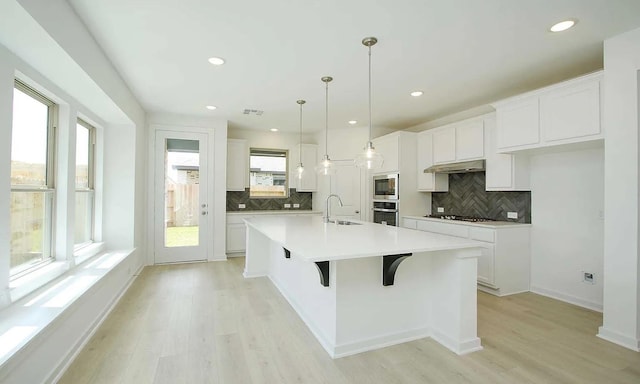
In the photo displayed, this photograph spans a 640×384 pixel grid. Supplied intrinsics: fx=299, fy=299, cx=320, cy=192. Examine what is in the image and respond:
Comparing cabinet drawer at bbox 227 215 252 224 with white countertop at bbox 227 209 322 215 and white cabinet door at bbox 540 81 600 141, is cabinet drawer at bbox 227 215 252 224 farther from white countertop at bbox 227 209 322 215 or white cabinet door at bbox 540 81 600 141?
white cabinet door at bbox 540 81 600 141

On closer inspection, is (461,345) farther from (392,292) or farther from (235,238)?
(235,238)

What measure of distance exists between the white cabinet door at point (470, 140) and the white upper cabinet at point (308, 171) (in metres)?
2.88

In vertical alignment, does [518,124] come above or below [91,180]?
above

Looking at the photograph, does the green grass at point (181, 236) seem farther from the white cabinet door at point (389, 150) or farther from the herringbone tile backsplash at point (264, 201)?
the white cabinet door at point (389, 150)

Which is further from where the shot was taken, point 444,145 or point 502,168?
point 444,145

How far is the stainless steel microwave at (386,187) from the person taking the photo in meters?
4.92

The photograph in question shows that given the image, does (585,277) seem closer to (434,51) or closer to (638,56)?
(638,56)

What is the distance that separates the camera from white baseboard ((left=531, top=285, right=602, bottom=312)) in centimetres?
312

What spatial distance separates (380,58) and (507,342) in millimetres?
2684

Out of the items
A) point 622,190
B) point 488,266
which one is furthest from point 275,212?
point 622,190

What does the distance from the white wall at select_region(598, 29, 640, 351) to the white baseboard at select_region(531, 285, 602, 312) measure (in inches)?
31.9

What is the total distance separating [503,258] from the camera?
140 inches

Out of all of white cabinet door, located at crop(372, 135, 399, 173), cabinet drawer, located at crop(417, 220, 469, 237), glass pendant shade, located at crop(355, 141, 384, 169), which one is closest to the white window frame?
glass pendant shade, located at crop(355, 141, 384, 169)

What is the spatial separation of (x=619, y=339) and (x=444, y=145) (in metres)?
2.91
